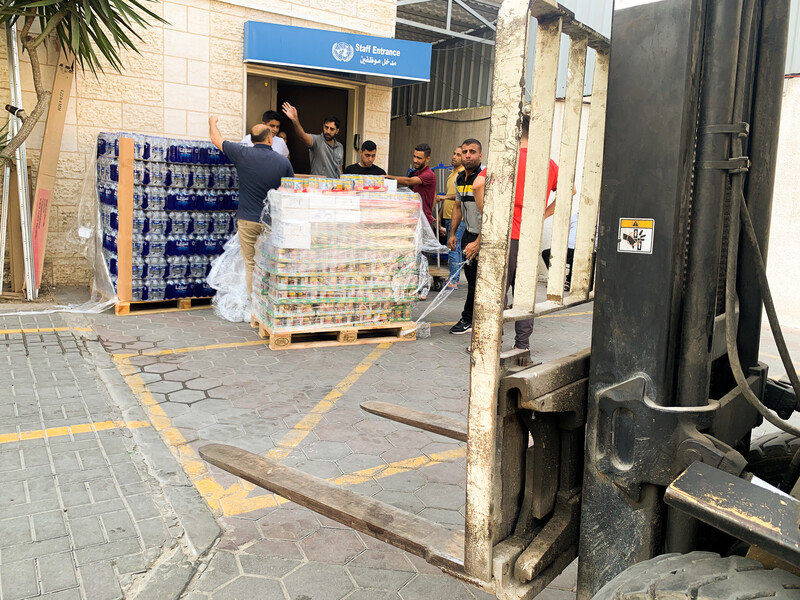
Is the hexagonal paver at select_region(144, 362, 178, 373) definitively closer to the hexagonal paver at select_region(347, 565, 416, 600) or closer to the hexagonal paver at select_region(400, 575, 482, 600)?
the hexagonal paver at select_region(347, 565, 416, 600)

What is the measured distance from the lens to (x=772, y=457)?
8.23 feet

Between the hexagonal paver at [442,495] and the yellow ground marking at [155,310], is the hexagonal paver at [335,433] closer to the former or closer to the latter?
the hexagonal paver at [442,495]

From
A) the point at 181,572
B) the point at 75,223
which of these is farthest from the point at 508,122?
the point at 75,223

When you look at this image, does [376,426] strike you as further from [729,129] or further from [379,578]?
[729,129]

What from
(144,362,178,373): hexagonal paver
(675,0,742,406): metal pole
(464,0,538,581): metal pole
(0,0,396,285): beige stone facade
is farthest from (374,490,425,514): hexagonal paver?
(0,0,396,285): beige stone facade

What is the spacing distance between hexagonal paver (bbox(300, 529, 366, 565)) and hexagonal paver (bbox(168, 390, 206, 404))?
2270 millimetres

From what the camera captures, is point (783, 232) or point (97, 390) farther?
point (783, 232)

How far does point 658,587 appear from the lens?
1.62m

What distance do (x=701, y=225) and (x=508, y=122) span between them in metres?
0.63

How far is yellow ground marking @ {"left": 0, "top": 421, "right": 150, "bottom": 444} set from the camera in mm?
4266

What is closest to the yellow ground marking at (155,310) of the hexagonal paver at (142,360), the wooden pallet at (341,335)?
the wooden pallet at (341,335)

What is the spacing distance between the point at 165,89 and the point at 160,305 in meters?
3.38

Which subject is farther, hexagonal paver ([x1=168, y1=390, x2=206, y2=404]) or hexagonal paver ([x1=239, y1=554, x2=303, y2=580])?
hexagonal paver ([x1=168, y1=390, x2=206, y2=404])

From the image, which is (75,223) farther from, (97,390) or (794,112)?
(794,112)
